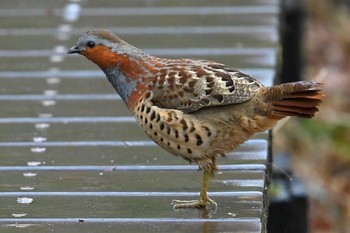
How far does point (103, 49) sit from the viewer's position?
4.95 metres

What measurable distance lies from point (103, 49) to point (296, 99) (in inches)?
Result: 35.9

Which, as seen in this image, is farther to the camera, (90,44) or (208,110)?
(90,44)

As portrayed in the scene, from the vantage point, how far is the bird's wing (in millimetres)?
4648

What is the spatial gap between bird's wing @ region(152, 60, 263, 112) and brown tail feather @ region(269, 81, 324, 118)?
0.38 ft

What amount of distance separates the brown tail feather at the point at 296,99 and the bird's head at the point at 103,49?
2.38 feet

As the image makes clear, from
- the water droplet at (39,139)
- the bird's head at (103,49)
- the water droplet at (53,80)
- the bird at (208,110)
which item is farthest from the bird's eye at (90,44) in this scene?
the water droplet at (53,80)

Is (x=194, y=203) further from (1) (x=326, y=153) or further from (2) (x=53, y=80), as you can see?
(1) (x=326, y=153)

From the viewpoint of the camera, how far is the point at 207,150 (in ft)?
15.3

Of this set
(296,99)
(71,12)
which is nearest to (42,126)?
(296,99)

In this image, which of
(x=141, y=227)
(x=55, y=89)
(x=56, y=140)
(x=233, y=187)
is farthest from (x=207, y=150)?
(x=55, y=89)

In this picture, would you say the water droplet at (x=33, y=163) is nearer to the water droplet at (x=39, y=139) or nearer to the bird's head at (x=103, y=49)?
the water droplet at (x=39, y=139)

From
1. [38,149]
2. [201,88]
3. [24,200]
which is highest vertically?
[201,88]

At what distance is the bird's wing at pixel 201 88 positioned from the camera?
465 centimetres

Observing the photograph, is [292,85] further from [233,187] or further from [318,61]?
[318,61]
